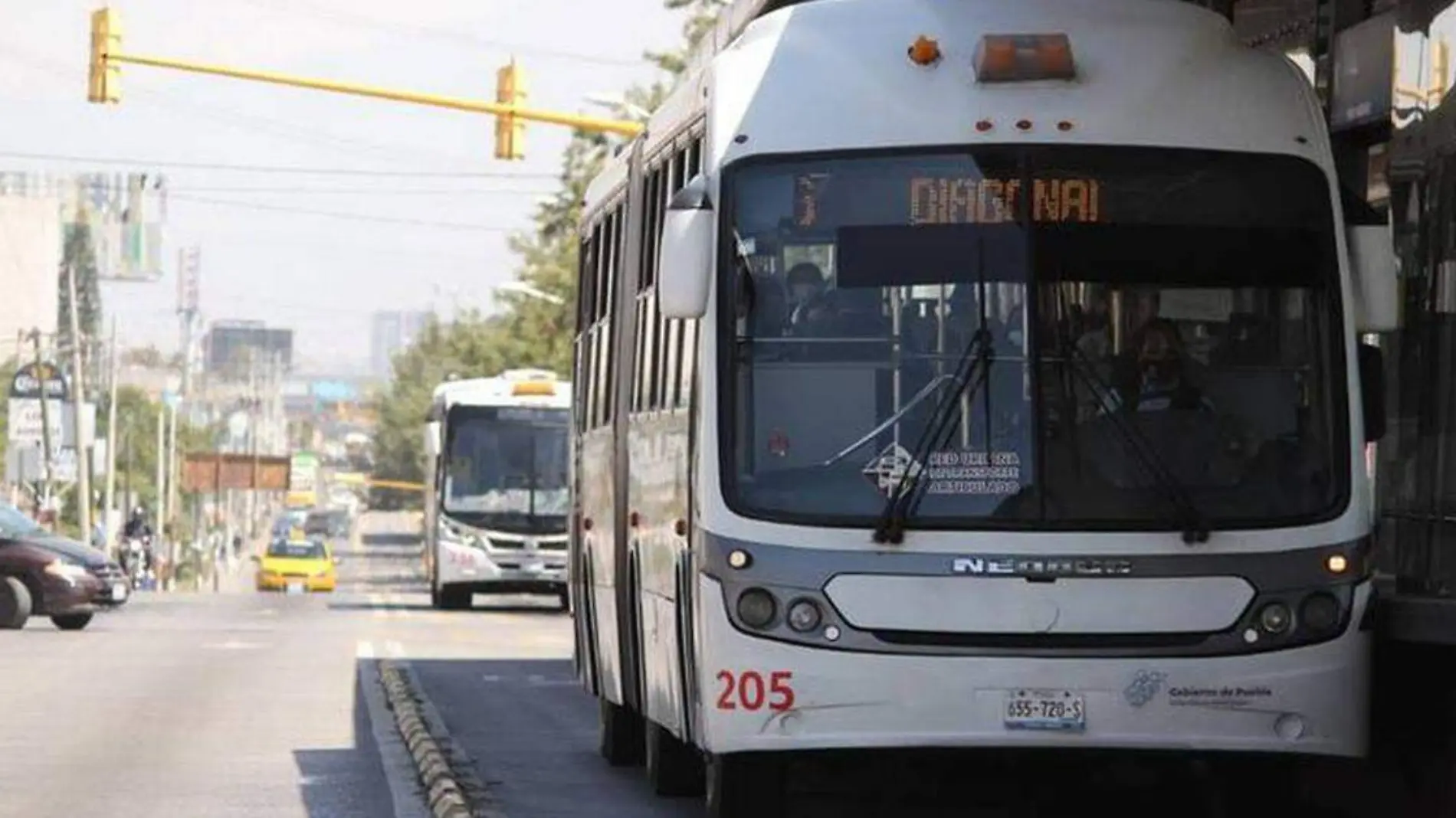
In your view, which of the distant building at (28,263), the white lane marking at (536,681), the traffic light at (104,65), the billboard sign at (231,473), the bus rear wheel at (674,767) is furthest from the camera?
the distant building at (28,263)

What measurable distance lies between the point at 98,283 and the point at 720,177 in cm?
17220

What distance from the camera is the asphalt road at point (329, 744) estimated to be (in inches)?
670

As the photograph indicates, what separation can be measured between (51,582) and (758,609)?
30096 millimetres

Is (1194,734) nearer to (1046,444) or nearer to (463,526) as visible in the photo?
(1046,444)

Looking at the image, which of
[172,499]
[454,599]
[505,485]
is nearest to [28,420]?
[172,499]

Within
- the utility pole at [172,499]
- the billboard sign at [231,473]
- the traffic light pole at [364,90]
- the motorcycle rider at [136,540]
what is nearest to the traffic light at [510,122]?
the traffic light pole at [364,90]

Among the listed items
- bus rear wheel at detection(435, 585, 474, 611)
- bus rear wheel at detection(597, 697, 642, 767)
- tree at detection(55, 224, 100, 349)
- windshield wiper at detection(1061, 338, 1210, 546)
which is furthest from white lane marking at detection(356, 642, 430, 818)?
tree at detection(55, 224, 100, 349)

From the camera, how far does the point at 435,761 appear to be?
61.5 ft

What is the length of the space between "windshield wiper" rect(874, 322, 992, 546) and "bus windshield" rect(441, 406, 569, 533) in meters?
36.2

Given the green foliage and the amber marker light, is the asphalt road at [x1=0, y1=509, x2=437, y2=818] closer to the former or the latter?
the amber marker light

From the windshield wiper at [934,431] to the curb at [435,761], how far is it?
2860 millimetres

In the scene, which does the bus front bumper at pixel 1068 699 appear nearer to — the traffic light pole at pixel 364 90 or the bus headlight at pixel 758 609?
the bus headlight at pixel 758 609

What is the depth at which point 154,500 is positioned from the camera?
162 m

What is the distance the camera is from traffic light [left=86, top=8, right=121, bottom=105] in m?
35.2
